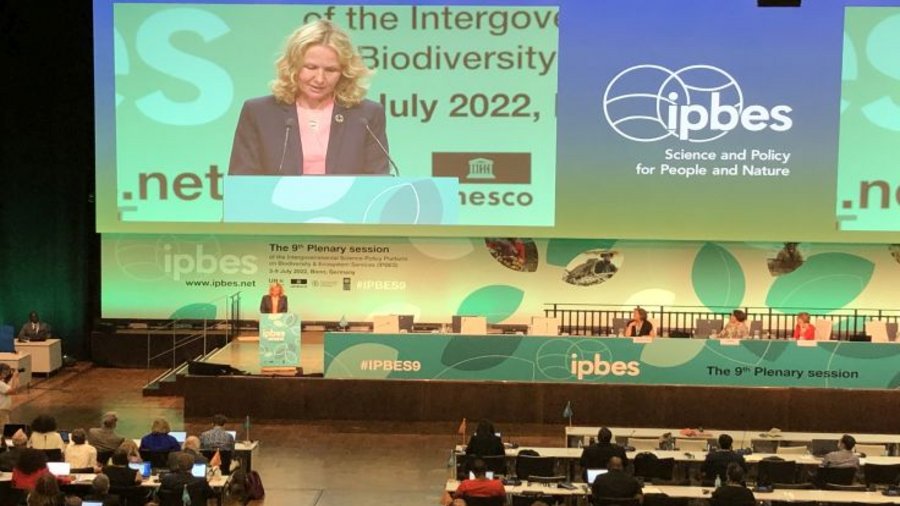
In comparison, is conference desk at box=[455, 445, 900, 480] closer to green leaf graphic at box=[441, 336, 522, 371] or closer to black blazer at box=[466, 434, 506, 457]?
black blazer at box=[466, 434, 506, 457]

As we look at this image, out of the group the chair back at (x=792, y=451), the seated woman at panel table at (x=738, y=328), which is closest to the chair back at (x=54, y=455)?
the chair back at (x=792, y=451)

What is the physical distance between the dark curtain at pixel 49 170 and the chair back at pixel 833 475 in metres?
12.8

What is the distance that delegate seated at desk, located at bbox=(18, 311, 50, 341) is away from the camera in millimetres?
16984

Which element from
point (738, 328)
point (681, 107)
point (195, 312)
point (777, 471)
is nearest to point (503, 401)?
point (738, 328)

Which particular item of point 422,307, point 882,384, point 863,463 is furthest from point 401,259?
point 863,463

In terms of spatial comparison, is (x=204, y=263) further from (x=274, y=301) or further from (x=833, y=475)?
(x=833, y=475)

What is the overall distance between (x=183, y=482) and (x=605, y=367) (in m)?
6.83

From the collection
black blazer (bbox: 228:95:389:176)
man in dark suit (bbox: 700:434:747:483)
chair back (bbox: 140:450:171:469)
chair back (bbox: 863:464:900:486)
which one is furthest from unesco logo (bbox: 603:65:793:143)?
chair back (bbox: 140:450:171:469)

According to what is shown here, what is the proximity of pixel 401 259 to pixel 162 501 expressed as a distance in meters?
9.71

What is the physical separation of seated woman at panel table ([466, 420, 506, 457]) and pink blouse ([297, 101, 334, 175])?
7.25 metres

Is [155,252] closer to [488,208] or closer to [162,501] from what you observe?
[488,208]

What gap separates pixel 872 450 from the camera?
12258mm

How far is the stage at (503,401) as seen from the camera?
14133 mm

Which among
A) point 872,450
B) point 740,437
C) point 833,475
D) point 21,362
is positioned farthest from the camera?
point 21,362
